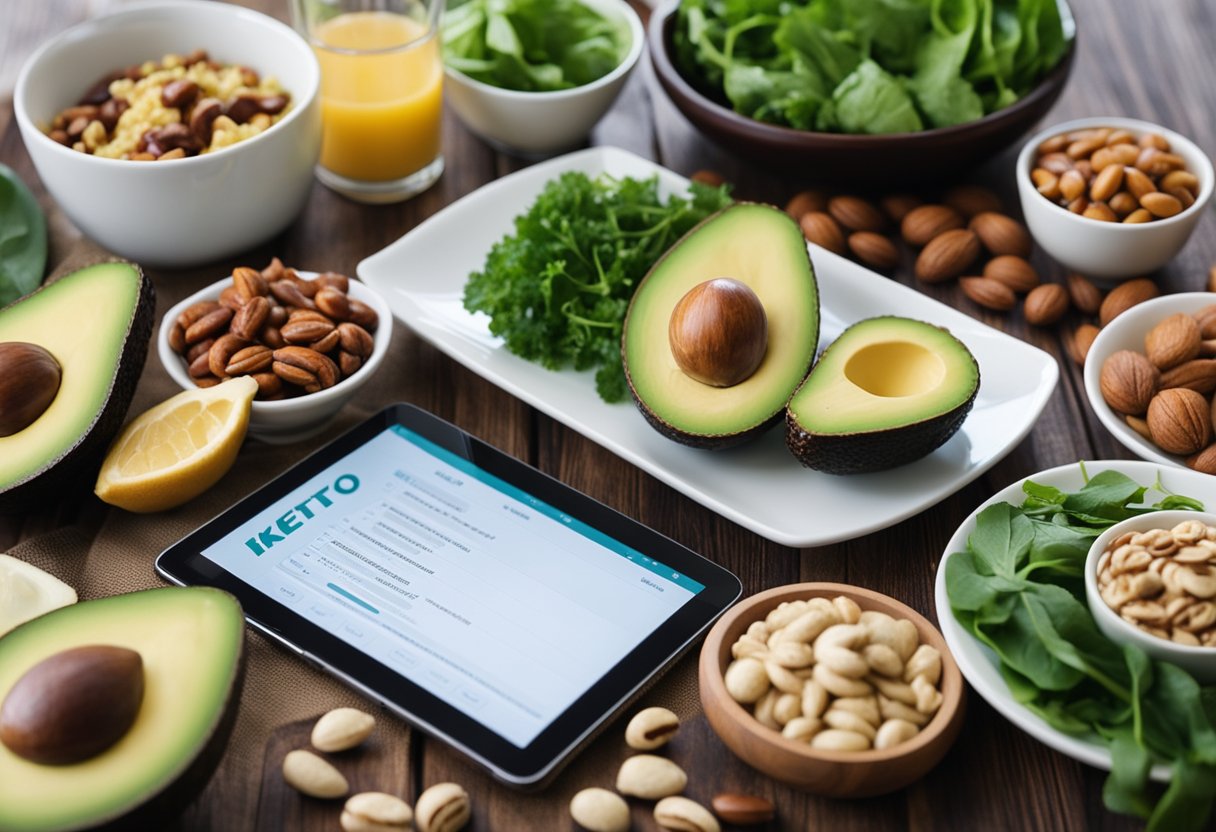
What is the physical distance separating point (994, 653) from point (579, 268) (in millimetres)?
593

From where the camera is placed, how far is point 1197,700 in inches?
34.3

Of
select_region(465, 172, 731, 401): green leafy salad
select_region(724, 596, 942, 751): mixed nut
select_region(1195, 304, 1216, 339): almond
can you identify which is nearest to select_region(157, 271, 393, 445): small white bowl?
select_region(465, 172, 731, 401): green leafy salad

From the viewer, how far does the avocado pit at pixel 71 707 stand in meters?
0.84

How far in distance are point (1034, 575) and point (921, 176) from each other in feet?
2.16

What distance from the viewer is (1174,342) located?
121 cm

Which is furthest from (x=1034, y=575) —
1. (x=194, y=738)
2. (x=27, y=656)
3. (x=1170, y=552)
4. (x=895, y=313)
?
(x=27, y=656)

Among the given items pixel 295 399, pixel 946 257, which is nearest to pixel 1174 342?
pixel 946 257

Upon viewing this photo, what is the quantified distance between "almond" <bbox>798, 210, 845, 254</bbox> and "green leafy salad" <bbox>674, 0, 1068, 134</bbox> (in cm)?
11

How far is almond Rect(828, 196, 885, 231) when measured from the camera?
1498 mm

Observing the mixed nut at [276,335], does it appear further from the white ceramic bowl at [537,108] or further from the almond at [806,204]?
the almond at [806,204]

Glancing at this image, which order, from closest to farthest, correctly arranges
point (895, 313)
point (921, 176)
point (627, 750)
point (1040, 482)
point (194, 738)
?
point (194, 738) → point (627, 750) → point (1040, 482) → point (895, 313) → point (921, 176)

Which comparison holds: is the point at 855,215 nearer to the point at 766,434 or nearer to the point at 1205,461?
the point at 766,434

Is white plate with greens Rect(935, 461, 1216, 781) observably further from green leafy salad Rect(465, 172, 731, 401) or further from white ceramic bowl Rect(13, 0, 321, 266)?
white ceramic bowl Rect(13, 0, 321, 266)

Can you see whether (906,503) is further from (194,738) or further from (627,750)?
(194,738)
